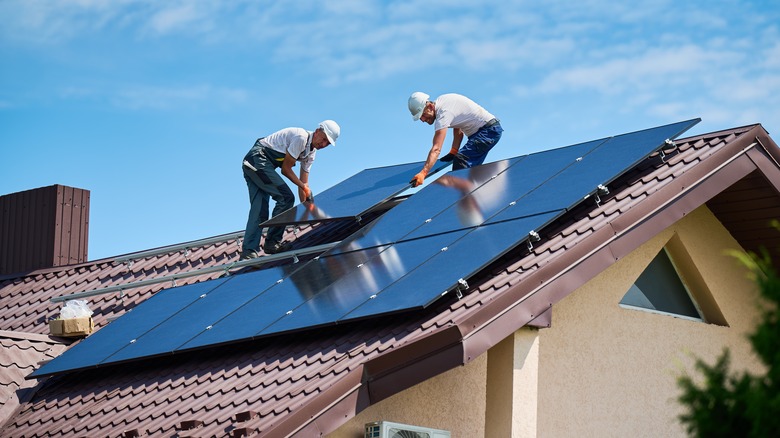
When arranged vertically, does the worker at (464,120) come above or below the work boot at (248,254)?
above

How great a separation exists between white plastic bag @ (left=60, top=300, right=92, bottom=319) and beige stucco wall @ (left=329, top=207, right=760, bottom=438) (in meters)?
5.07

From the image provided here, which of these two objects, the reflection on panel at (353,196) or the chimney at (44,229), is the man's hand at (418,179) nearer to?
the reflection on panel at (353,196)

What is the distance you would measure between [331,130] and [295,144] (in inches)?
22.3

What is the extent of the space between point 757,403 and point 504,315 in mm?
4728

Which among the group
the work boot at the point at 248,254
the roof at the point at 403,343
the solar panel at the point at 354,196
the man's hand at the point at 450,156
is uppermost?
the man's hand at the point at 450,156

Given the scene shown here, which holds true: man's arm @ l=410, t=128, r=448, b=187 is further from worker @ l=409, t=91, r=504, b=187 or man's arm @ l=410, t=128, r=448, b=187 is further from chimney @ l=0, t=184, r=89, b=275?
chimney @ l=0, t=184, r=89, b=275

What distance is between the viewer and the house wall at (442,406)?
9.90 metres

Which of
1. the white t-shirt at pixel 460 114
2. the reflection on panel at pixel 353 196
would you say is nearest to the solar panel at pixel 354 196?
the reflection on panel at pixel 353 196

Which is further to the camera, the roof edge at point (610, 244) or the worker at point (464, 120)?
the worker at point (464, 120)

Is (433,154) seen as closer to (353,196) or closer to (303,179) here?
(353,196)

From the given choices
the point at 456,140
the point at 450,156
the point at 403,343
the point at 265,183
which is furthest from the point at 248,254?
the point at 403,343

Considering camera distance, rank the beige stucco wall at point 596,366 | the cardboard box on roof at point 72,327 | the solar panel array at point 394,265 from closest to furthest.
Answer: the beige stucco wall at point 596,366 < the solar panel array at point 394,265 < the cardboard box on roof at point 72,327

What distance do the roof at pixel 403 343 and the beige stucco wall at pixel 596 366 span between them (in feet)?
1.55

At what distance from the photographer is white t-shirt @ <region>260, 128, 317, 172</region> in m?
14.4
